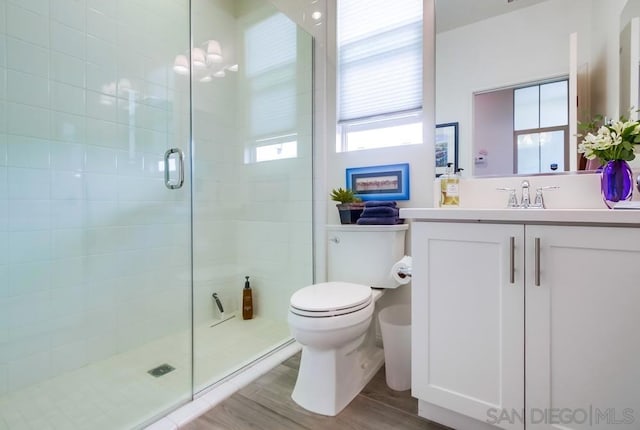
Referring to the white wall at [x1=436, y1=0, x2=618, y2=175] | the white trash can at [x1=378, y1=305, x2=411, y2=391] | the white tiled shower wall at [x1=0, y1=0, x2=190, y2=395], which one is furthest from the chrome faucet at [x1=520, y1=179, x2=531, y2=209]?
the white tiled shower wall at [x1=0, y1=0, x2=190, y2=395]

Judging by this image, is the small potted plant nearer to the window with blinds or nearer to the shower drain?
the window with blinds

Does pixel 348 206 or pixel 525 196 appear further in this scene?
pixel 348 206

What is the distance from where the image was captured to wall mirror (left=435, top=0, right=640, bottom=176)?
1273 mm

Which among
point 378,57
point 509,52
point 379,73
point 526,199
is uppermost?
point 378,57

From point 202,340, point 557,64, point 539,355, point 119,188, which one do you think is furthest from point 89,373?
point 557,64

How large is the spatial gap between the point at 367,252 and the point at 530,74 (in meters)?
1.15

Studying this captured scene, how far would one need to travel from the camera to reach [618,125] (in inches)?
44.8

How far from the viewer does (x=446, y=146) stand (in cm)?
164

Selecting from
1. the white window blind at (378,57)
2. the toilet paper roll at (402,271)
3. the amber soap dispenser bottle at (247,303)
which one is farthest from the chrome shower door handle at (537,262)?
the amber soap dispenser bottle at (247,303)

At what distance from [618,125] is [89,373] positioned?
2.60 metres

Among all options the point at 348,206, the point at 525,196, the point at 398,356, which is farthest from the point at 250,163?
the point at 525,196

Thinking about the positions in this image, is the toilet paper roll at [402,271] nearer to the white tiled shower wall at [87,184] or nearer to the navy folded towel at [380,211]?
the navy folded towel at [380,211]

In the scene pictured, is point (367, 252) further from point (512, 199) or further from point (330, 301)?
point (512, 199)

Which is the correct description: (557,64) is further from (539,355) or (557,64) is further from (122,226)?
(122,226)
